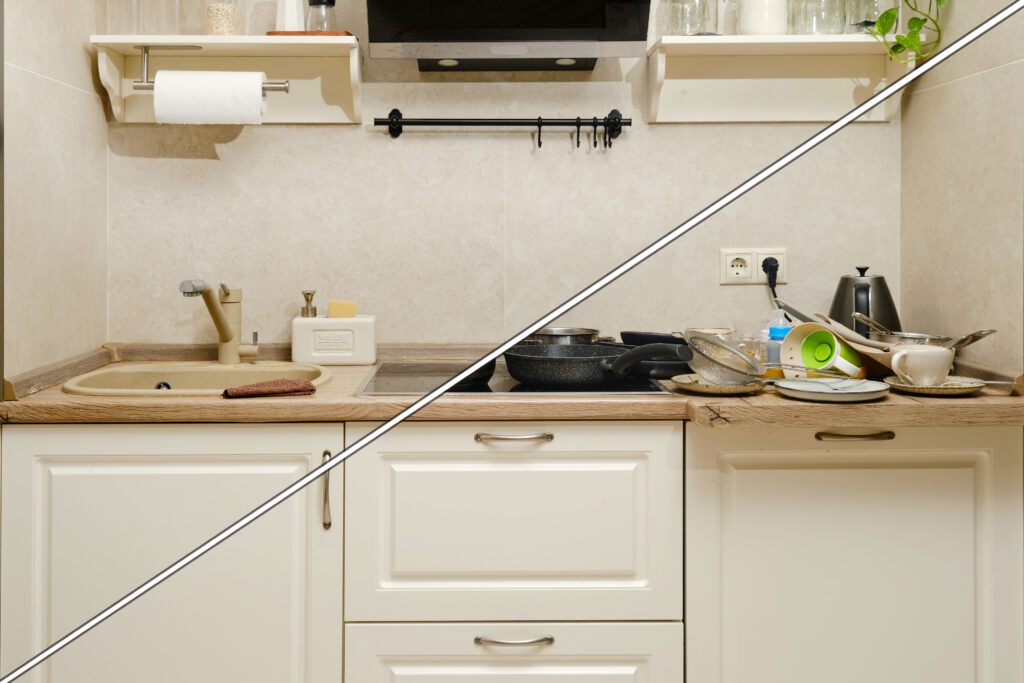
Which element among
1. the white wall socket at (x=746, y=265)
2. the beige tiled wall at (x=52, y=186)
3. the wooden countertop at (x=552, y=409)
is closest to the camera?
the wooden countertop at (x=552, y=409)

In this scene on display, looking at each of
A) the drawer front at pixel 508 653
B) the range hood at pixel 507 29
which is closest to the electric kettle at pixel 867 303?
the range hood at pixel 507 29

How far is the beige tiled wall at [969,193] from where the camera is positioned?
1637 millimetres

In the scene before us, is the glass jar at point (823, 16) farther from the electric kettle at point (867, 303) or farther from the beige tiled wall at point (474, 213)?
the electric kettle at point (867, 303)

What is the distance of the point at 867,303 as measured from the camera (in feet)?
6.21

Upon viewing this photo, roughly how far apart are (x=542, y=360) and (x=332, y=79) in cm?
86

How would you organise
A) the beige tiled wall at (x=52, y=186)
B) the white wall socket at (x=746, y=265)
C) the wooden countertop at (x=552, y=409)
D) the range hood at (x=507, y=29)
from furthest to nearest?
the white wall socket at (x=746, y=265) → the range hood at (x=507, y=29) → the beige tiled wall at (x=52, y=186) → the wooden countertop at (x=552, y=409)

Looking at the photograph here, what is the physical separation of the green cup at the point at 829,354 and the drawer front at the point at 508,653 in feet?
1.82

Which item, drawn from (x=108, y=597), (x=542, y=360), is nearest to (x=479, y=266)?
(x=542, y=360)

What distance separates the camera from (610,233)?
211 centimetres

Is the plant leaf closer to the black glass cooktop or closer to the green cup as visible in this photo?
the green cup

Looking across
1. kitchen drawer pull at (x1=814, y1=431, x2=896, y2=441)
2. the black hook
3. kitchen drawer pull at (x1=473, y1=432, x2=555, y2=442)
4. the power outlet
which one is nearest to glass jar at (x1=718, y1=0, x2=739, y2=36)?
the power outlet

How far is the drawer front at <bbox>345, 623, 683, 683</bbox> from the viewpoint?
1545 millimetres

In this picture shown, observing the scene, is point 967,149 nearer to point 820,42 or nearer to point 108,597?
point 820,42

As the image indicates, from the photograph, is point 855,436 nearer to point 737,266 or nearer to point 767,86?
point 737,266
